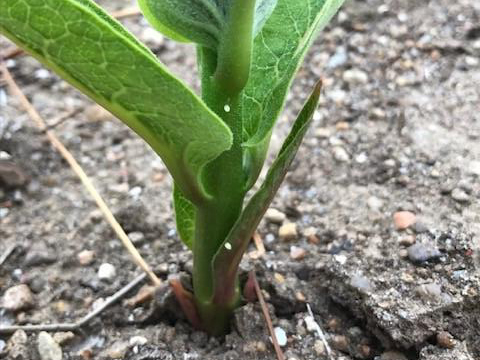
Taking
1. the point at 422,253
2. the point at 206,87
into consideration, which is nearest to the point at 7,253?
the point at 206,87

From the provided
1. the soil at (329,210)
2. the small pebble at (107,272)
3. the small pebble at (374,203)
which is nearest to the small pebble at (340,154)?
the soil at (329,210)

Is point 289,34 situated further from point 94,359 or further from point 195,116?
point 94,359

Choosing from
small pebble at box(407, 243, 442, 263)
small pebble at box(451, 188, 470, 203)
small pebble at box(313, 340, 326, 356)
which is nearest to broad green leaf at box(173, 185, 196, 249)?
small pebble at box(313, 340, 326, 356)

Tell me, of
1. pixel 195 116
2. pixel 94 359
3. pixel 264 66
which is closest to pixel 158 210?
pixel 94 359

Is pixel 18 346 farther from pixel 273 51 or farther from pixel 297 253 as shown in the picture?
pixel 273 51

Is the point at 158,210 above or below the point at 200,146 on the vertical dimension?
below

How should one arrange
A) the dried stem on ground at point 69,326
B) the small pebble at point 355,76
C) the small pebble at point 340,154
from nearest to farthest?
the dried stem on ground at point 69,326
the small pebble at point 340,154
the small pebble at point 355,76

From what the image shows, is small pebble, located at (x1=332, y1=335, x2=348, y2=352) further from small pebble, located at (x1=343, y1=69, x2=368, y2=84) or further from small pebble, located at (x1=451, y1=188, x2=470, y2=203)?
small pebble, located at (x1=343, y1=69, x2=368, y2=84)

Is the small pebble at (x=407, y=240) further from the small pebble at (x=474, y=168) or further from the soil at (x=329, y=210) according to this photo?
the small pebble at (x=474, y=168)
